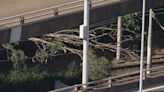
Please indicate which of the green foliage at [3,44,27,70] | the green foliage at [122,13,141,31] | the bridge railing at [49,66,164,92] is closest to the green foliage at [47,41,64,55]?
the green foliage at [3,44,27,70]

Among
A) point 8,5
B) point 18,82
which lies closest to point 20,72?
point 18,82

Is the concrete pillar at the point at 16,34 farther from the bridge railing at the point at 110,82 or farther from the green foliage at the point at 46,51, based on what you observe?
the green foliage at the point at 46,51

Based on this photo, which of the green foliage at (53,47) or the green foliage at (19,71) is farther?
the green foliage at (53,47)

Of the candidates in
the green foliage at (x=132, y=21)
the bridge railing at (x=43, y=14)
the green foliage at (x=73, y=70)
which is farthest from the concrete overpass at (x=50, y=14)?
the green foliage at (x=132, y=21)

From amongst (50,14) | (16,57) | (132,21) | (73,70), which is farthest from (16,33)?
(132,21)

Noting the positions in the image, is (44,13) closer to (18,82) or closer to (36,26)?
(36,26)

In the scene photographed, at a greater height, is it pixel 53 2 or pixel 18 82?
pixel 53 2

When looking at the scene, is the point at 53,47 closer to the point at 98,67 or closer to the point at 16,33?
the point at 98,67
